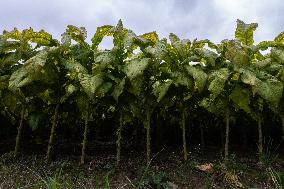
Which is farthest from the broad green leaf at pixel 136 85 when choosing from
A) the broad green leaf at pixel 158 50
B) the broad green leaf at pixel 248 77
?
the broad green leaf at pixel 248 77

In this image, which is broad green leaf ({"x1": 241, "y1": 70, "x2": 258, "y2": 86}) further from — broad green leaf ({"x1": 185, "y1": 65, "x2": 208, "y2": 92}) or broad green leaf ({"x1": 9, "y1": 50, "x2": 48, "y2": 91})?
broad green leaf ({"x1": 9, "y1": 50, "x2": 48, "y2": 91})

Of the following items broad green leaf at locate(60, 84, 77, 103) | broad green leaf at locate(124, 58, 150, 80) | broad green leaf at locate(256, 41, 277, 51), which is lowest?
broad green leaf at locate(60, 84, 77, 103)

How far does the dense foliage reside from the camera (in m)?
3.90

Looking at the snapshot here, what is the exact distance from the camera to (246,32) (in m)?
4.48

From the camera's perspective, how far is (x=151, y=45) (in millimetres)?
4203

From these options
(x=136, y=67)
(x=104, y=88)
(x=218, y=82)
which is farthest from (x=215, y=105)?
(x=104, y=88)

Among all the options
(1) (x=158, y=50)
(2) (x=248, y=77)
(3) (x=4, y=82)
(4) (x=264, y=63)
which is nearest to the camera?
(2) (x=248, y=77)

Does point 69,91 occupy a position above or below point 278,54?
below

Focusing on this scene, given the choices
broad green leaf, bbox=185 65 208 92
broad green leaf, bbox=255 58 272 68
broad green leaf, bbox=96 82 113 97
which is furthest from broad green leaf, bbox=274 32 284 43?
broad green leaf, bbox=96 82 113 97

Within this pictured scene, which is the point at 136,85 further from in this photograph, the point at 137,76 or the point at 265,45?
the point at 265,45

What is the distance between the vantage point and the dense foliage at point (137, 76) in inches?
154

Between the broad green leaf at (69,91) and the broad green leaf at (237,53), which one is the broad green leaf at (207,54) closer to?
the broad green leaf at (237,53)

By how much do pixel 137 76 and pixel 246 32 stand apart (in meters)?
1.31

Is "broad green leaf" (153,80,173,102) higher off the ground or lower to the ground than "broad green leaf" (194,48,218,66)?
lower
